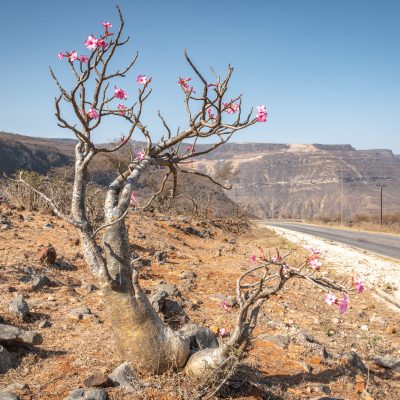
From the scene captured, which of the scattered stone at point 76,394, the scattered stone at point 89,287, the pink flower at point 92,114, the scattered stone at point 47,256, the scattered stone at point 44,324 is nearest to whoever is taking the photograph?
the scattered stone at point 76,394

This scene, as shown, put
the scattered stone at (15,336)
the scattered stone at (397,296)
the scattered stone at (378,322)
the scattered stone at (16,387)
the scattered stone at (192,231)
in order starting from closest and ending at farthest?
the scattered stone at (16,387)
the scattered stone at (15,336)
the scattered stone at (378,322)
the scattered stone at (397,296)
the scattered stone at (192,231)

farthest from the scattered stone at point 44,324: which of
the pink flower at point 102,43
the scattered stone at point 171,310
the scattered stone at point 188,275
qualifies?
the scattered stone at point 188,275

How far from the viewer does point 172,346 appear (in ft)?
11.8

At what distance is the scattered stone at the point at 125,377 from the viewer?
330cm

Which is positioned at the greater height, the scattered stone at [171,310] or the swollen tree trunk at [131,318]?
the swollen tree trunk at [131,318]

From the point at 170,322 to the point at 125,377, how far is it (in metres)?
1.99

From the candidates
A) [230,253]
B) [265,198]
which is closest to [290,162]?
[265,198]

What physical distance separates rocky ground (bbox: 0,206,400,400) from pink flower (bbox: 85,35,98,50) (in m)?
2.63

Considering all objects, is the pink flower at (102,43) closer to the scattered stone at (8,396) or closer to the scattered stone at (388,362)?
the scattered stone at (8,396)

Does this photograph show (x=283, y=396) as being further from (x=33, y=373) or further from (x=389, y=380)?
(x=33, y=373)

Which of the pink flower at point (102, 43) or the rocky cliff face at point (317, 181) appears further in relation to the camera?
the rocky cliff face at point (317, 181)

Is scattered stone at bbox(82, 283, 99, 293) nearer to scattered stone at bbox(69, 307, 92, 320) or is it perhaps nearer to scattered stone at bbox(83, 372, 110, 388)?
scattered stone at bbox(69, 307, 92, 320)

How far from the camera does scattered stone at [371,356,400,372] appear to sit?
5071mm

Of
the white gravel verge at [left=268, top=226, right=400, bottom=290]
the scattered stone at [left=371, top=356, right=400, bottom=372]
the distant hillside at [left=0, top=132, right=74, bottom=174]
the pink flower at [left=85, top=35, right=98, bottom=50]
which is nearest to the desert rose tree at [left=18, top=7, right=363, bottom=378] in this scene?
the pink flower at [left=85, top=35, right=98, bottom=50]
